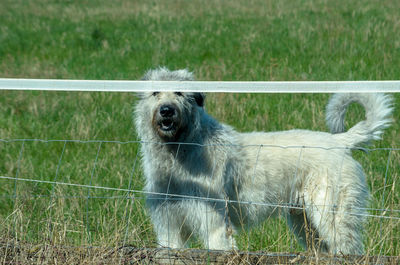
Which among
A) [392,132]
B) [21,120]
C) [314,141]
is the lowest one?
[21,120]

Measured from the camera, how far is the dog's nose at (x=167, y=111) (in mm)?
4648

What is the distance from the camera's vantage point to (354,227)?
480 centimetres

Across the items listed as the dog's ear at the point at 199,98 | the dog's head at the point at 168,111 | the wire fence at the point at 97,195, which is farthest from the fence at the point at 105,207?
the dog's ear at the point at 199,98

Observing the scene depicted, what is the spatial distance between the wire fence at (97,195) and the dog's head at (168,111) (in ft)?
0.91

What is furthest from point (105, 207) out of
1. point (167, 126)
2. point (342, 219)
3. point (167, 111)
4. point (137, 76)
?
point (137, 76)

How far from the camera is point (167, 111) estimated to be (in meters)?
4.65

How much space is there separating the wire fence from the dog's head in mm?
278

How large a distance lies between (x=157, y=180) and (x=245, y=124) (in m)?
3.46

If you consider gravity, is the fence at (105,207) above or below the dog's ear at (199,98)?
below

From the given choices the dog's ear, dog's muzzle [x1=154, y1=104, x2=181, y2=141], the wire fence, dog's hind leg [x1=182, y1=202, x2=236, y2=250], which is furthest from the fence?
the dog's ear

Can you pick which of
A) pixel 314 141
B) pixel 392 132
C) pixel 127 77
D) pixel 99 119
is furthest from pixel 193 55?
pixel 314 141

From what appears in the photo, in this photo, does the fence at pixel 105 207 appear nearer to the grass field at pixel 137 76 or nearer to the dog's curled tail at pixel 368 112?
the grass field at pixel 137 76

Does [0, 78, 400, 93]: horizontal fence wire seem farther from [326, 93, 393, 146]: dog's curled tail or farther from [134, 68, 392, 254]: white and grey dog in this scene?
[326, 93, 393, 146]: dog's curled tail

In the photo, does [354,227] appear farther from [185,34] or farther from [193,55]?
[185,34]
